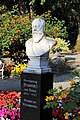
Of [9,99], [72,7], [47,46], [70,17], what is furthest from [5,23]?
[70,17]

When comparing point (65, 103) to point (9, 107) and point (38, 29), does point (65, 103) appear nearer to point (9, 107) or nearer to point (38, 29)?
point (38, 29)

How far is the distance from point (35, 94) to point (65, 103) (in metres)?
0.51

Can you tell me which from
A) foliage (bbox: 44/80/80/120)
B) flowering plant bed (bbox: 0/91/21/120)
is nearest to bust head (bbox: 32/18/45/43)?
foliage (bbox: 44/80/80/120)

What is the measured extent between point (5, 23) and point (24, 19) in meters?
0.65

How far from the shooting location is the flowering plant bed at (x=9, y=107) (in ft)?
24.2

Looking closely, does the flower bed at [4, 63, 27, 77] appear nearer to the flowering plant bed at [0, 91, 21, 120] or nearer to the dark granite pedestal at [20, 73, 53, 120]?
the flowering plant bed at [0, 91, 21, 120]

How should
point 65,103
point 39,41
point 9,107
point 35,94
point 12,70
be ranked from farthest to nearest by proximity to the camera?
point 12,70 < point 9,107 < point 39,41 < point 35,94 < point 65,103

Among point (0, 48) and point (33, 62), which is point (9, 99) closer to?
point (33, 62)

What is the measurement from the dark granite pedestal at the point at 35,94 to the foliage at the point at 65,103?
117 mm

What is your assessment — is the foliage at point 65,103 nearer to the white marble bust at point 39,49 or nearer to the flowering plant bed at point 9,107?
the white marble bust at point 39,49

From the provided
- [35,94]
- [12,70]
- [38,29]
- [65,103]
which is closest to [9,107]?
[35,94]

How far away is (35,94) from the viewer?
6.75m

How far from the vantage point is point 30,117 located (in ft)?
22.7

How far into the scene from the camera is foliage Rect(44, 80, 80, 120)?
6.45m
